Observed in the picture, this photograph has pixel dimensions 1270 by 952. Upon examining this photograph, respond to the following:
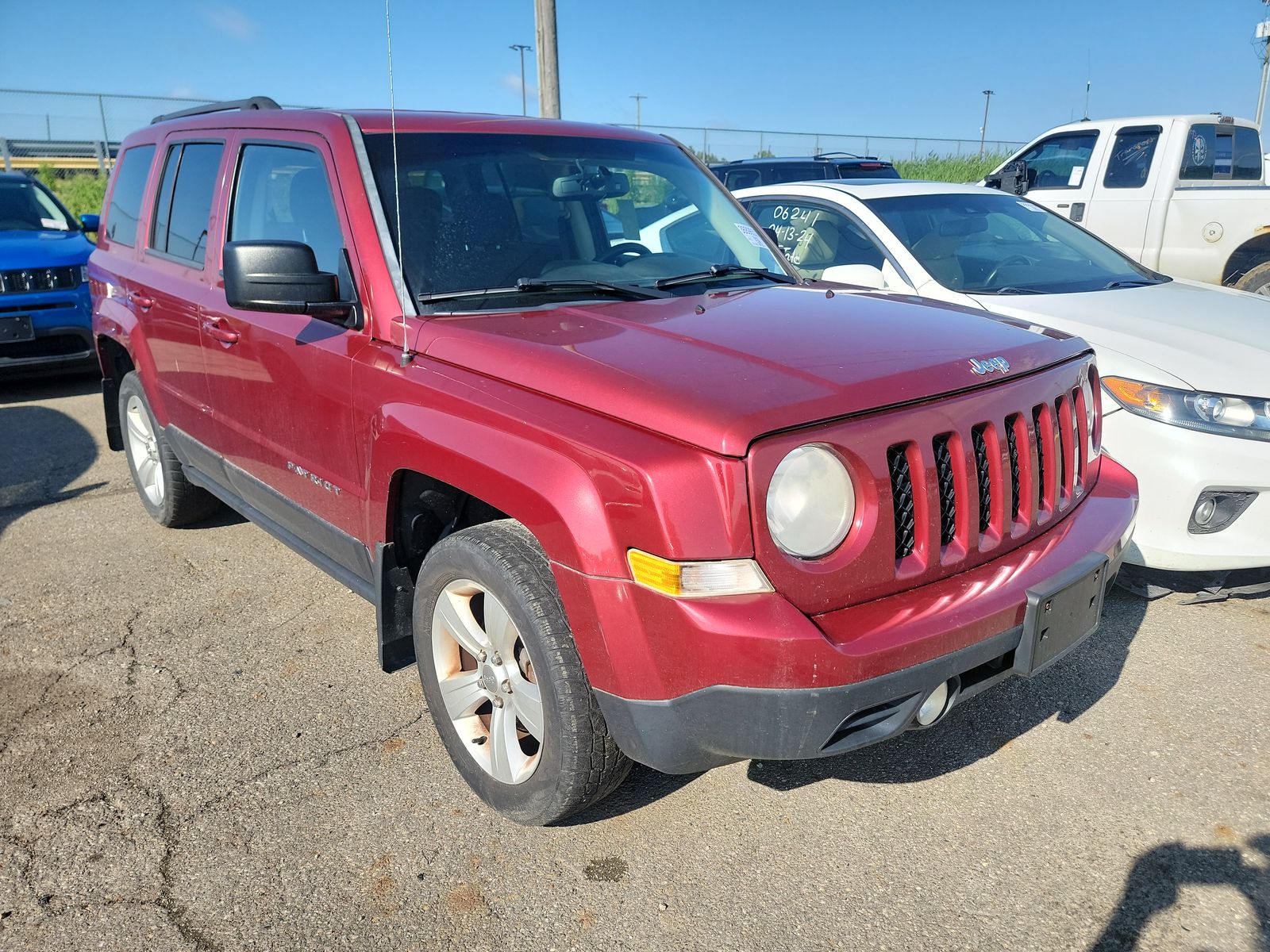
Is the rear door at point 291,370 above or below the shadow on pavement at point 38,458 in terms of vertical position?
above

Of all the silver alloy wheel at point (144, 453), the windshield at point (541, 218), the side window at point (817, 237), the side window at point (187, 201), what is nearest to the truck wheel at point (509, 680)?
the windshield at point (541, 218)

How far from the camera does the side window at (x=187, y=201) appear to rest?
3.79m

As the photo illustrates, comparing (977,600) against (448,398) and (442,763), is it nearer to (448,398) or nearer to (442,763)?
(448,398)

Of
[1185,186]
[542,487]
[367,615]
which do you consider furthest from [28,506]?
[1185,186]

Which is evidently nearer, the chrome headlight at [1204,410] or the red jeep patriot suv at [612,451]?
the red jeep patriot suv at [612,451]

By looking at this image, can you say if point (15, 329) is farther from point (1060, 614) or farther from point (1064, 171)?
point (1064, 171)

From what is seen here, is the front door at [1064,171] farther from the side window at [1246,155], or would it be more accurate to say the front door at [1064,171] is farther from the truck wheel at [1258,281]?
the truck wheel at [1258,281]

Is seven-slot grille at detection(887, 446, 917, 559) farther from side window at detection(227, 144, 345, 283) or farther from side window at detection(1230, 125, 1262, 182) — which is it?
side window at detection(1230, 125, 1262, 182)

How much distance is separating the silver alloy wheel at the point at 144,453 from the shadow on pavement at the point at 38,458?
2.33ft

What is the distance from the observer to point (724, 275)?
3318 millimetres

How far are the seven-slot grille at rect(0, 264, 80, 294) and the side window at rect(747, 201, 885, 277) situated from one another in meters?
5.80

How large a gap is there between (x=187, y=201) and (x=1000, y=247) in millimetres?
3979

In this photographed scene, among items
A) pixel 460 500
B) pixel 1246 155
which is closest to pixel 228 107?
pixel 460 500

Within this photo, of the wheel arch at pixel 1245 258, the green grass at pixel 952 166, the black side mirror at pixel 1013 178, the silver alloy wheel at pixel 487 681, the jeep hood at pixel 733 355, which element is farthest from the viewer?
the green grass at pixel 952 166
